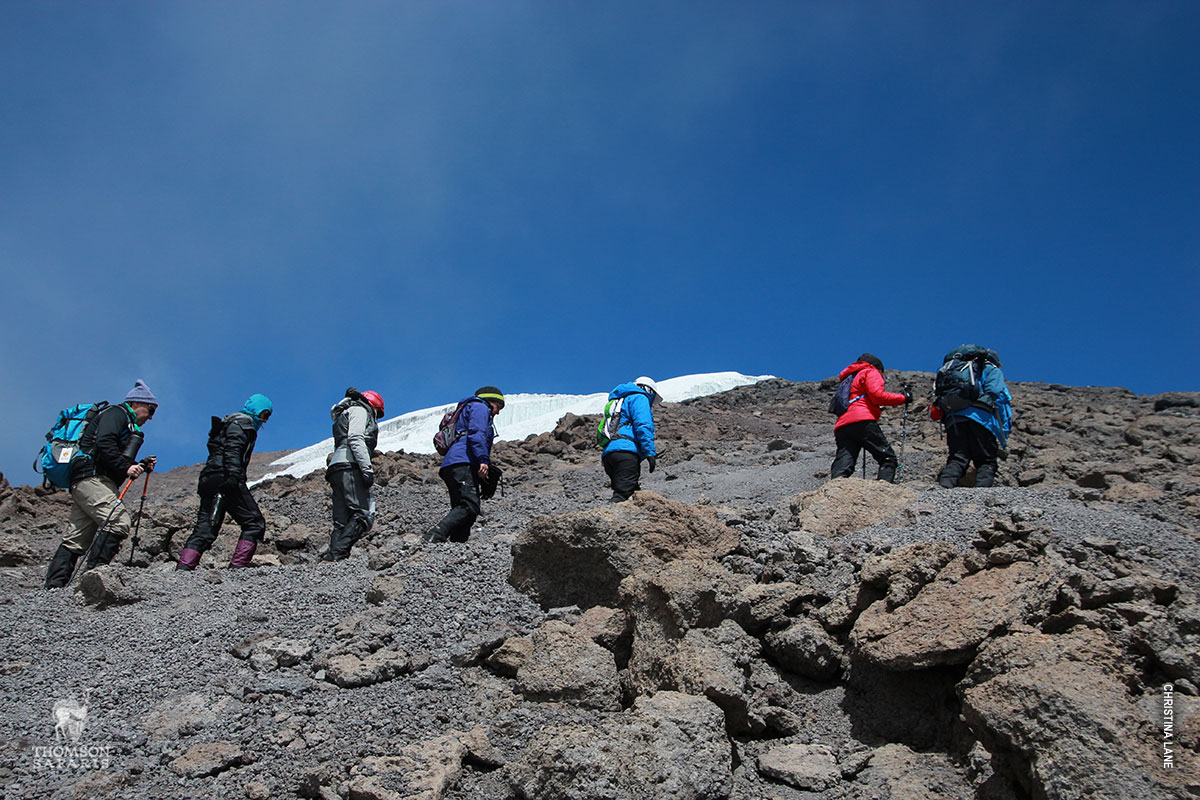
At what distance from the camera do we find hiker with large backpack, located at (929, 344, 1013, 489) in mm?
8195

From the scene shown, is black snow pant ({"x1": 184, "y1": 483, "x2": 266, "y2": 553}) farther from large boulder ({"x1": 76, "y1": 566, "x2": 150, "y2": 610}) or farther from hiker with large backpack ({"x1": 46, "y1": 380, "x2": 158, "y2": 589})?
large boulder ({"x1": 76, "y1": 566, "x2": 150, "y2": 610})

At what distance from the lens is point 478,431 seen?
7.60m

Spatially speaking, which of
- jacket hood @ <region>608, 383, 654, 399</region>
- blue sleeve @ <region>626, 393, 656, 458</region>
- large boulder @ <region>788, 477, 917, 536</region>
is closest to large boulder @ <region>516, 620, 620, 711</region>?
large boulder @ <region>788, 477, 917, 536</region>

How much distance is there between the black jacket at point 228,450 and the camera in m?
7.56

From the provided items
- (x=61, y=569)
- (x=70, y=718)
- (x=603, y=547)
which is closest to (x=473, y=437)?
(x=603, y=547)

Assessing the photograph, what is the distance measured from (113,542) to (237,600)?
8.95 ft

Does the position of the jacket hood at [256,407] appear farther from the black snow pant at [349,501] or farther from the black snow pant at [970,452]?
the black snow pant at [970,452]

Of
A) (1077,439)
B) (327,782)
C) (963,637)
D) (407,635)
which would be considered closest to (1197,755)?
(963,637)

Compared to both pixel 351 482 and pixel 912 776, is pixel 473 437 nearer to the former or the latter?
pixel 351 482

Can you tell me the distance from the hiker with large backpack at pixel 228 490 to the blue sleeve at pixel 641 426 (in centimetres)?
382

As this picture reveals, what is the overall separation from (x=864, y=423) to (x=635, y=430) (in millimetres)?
2560

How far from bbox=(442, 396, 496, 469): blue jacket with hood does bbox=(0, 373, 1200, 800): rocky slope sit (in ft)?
3.93

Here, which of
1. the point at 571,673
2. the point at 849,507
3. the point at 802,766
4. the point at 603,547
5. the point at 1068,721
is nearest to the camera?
the point at 1068,721

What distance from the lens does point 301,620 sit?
5039mm
